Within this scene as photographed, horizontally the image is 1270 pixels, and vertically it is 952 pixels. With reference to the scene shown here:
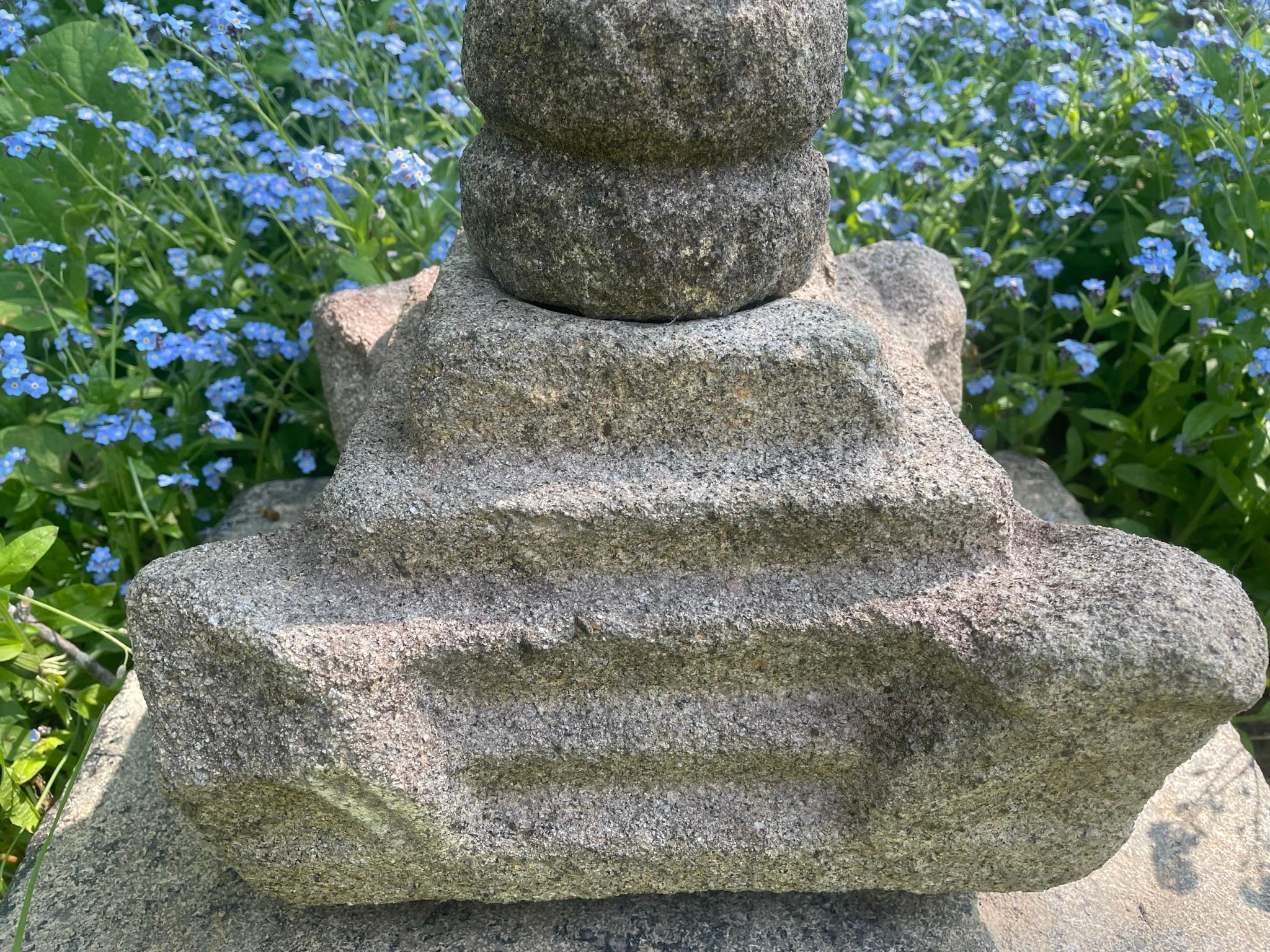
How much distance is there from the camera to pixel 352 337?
2189 millimetres

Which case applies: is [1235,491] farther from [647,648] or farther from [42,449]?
[42,449]

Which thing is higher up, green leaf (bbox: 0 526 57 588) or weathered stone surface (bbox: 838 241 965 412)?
weathered stone surface (bbox: 838 241 965 412)

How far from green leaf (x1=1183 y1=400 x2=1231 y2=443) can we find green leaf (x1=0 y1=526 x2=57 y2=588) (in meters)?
2.42

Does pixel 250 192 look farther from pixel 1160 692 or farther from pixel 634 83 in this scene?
pixel 1160 692

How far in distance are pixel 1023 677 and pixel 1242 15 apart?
247cm

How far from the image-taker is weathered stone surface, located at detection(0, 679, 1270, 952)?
1659 millimetres

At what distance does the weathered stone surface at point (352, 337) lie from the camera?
2.19 metres

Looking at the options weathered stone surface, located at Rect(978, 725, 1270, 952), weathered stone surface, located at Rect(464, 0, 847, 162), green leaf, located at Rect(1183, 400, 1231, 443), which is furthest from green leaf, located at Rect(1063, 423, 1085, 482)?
weathered stone surface, located at Rect(464, 0, 847, 162)

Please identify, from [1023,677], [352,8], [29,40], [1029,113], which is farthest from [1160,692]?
[352,8]

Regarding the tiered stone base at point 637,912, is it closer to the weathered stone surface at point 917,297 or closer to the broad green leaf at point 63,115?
the weathered stone surface at point 917,297

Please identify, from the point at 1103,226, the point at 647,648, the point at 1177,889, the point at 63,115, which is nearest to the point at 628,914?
the point at 647,648

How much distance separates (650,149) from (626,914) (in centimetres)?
117

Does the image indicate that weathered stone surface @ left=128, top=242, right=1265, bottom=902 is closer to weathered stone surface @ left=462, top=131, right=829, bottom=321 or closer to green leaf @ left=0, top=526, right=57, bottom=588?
weathered stone surface @ left=462, top=131, right=829, bottom=321

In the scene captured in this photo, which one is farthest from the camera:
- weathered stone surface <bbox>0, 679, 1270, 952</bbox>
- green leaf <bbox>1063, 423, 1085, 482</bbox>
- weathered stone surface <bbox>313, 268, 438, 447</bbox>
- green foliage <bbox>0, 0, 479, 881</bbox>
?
green leaf <bbox>1063, 423, 1085, 482</bbox>
